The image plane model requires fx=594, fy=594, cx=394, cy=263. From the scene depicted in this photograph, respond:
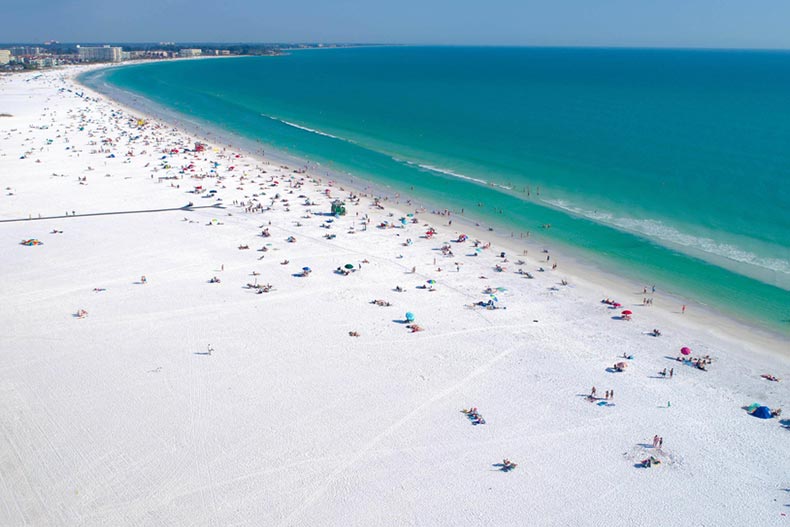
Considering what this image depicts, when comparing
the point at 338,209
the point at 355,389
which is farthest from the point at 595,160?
the point at 355,389

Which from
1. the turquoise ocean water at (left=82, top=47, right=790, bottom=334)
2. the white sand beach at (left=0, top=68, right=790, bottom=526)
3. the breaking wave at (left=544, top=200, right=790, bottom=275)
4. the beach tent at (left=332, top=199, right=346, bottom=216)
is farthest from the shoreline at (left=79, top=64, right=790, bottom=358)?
the breaking wave at (left=544, top=200, right=790, bottom=275)

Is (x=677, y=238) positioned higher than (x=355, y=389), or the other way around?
(x=677, y=238)

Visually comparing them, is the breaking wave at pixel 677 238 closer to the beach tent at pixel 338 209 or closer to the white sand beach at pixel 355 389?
the white sand beach at pixel 355 389

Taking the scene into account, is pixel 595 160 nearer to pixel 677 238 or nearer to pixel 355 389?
pixel 677 238

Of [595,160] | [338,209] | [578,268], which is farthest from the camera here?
[595,160]

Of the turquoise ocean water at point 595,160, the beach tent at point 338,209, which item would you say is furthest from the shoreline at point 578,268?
the beach tent at point 338,209

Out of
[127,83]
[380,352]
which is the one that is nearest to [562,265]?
[380,352]

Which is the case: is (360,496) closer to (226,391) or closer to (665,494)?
(226,391)
